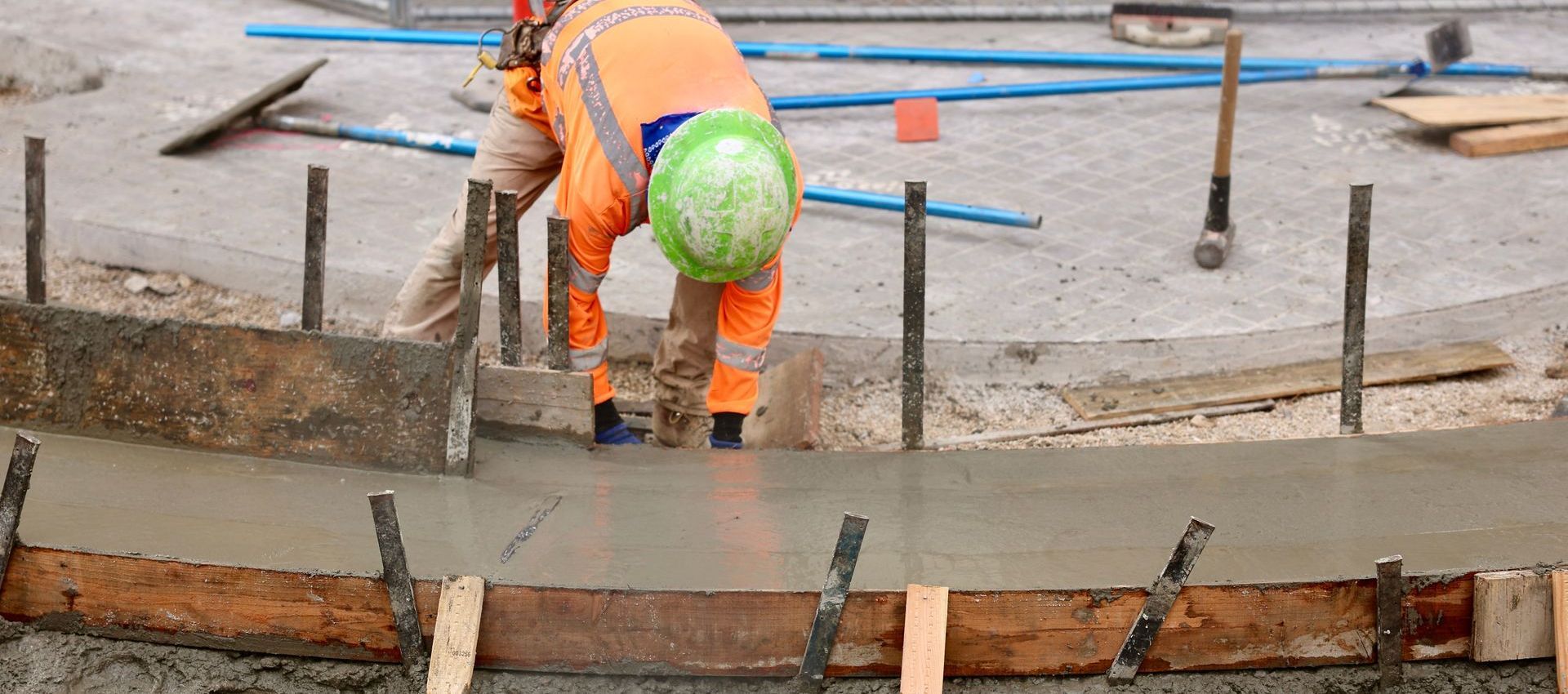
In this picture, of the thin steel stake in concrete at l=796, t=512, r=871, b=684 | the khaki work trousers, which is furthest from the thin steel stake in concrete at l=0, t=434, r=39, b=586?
the thin steel stake in concrete at l=796, t=512, r=871, b=684

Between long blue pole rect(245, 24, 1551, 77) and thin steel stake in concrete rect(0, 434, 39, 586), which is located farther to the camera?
long blue pole rect(245, 24, 1551, 77)

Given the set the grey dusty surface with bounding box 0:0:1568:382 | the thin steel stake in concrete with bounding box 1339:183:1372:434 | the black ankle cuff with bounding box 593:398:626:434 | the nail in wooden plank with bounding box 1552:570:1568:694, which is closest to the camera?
Answer: the nail in wooden plank with bounding box 1552:570:1568:694

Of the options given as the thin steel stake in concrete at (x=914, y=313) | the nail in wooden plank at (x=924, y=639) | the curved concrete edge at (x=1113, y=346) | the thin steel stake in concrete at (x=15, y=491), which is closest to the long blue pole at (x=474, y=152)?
the curved concrete edge at (x=1113, y=346)

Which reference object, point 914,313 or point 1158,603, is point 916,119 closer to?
point 914,313

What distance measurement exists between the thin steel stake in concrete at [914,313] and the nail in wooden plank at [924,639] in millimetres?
955

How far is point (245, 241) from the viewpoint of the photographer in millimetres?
5859

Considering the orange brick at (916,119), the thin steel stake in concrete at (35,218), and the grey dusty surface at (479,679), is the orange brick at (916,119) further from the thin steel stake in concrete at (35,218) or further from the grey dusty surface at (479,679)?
the grey dusty surface at (479,679)

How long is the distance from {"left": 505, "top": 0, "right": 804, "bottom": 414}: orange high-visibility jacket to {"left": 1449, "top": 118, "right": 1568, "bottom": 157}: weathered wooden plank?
416 cm

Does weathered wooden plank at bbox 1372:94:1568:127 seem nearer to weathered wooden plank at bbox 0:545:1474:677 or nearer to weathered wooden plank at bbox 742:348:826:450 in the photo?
weathered wooden plank at bbox 742:348:826:450

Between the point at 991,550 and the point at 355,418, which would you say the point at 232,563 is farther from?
the point at 991,550

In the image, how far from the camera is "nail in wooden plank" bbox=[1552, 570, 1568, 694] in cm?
331

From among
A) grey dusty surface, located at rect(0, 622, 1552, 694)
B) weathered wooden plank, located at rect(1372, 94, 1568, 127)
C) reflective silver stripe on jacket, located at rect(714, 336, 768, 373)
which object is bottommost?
grey dusty surface, located at rect(0, 622, 1552, 694)

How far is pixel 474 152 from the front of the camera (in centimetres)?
662

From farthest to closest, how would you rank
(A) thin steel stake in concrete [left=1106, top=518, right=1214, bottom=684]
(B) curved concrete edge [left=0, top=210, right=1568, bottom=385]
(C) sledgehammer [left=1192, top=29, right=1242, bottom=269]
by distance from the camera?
(C) sledgehammer [left=1192, top=29, right=1242, bottom=269] < (B) curved concrete edge [left=0, top=210, right=1568, bottom=385] < (A) thin steel stake in concrete [left=1106, top=518, right=1214, bottom=684]
